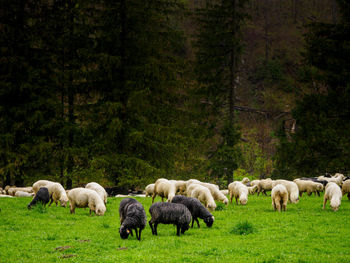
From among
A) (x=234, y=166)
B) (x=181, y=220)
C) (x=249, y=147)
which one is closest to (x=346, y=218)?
(x=181, y=220)

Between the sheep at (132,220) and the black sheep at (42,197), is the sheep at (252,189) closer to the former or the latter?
the black sheep at (42,197)

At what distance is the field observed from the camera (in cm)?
831

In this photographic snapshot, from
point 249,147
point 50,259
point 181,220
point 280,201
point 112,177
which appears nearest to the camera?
point 50,259

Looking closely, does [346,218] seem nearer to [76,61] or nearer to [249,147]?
[76,61]

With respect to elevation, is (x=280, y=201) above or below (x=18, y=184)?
above

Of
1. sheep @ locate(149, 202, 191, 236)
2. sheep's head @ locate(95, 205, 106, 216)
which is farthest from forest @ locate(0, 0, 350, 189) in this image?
sheep @ locate(149, 202, 191, 236)

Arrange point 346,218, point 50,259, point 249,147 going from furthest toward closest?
point 249,147
point 346,218
point 50,259

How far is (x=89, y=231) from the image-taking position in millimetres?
11289

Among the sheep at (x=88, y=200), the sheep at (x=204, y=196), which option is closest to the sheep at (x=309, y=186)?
the sheep at (x=204, y=196)

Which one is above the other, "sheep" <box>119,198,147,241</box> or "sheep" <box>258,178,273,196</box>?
"sheep" <box>119,198,147,241</box>

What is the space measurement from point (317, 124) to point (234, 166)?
7.52 meters

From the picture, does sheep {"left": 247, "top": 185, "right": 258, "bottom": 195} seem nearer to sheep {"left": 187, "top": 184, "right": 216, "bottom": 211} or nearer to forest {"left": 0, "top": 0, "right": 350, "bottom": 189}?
forest {"left": 0, "top": 0, "right": 350, "bottom": 189}

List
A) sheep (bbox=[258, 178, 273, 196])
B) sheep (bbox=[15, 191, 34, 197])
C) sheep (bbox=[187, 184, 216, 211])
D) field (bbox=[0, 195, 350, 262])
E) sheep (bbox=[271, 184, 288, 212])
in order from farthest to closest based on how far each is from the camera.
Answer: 1. sheep (bbox=[258, 178, 273, 196])
2. sheep (bbox=[15, 191, 34, 197])
3. sheep (bbox=[271, 184, 288, 212])
4. sheep (bbox=[187, 184, 216, 211])
5. field (bbox=[0, 195, 350, 262])

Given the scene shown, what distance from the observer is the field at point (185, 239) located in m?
8.31
